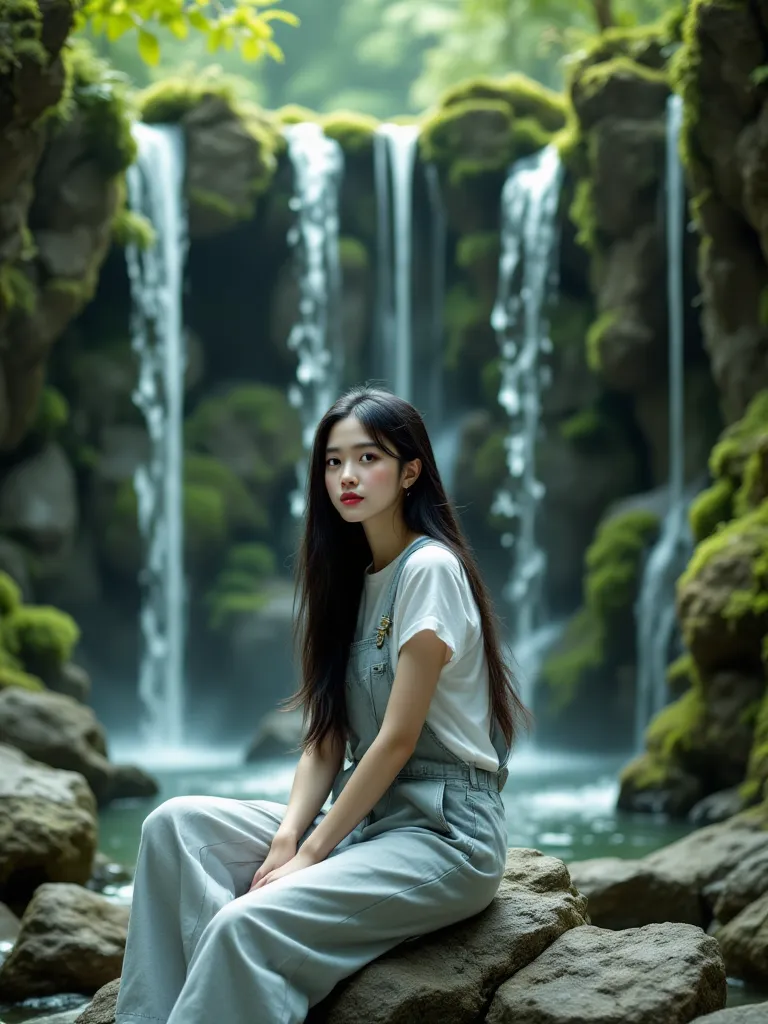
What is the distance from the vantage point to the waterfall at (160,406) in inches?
672

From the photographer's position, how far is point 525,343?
17672mm

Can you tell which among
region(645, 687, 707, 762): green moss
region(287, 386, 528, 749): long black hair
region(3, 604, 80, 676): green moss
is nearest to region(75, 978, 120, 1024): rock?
region(287, 386, 528, 749): long black hair

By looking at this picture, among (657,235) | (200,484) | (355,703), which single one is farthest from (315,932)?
(200,484)

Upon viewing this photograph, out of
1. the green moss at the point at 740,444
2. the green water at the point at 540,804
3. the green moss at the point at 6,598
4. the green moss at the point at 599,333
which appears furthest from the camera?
the green moss at the point at 599,333

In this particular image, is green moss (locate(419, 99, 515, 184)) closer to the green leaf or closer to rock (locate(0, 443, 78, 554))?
rock (locate(0, 443, 78, 554))

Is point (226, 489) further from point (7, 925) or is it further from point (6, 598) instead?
point (7, 925)

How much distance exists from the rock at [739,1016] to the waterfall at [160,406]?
14.3m

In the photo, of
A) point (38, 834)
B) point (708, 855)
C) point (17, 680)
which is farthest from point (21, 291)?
point (708, 855)

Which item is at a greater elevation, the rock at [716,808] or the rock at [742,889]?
the rock at [742,889]

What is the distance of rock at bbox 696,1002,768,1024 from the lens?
2.85m

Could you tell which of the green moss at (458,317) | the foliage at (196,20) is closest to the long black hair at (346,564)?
A: the foliage at (196,20)

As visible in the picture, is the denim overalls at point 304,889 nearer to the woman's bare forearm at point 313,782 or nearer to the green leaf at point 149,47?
the woman's bare forearm at point 313,782

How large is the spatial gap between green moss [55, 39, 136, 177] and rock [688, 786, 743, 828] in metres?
8.86

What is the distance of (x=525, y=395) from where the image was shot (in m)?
17.6
